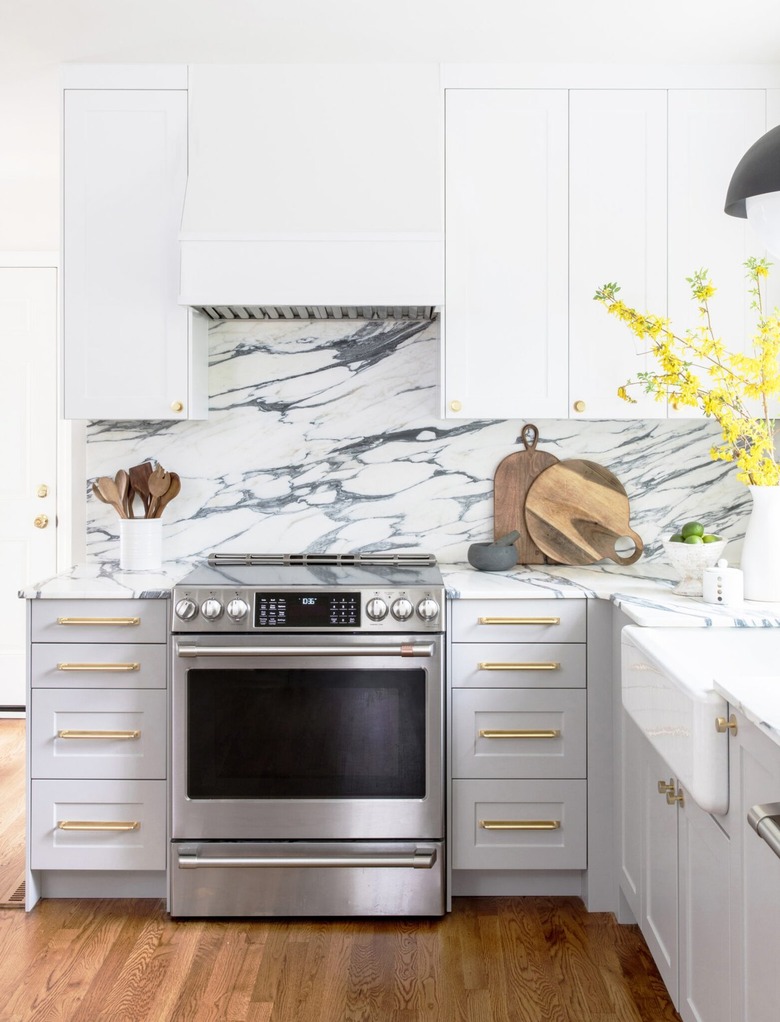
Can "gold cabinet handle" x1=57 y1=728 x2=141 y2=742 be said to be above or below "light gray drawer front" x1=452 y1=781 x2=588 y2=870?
above

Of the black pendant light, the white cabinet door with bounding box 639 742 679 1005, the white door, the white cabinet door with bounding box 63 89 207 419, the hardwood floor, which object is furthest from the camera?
the white door

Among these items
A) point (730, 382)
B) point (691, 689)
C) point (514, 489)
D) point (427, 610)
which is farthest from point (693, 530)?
point (691, 689)

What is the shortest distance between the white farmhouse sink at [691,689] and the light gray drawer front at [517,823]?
0.64 meters

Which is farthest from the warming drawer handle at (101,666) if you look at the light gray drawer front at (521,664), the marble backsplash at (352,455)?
the light gray drawer front at (521,664)

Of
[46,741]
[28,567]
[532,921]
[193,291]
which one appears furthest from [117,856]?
[28,567]

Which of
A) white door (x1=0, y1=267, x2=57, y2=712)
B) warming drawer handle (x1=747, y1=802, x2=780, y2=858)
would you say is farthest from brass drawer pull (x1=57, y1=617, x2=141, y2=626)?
white door (x1=0, y1=267, x2=57, y2=712)

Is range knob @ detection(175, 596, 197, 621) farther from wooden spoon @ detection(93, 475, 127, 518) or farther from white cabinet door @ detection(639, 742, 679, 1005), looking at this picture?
white cabinet door @ detection(639, 742, 679, 1005)

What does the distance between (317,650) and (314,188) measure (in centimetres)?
141

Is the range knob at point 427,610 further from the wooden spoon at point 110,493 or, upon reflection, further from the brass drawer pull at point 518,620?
the wooden spoon at point 110,493

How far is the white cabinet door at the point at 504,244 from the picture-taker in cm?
288

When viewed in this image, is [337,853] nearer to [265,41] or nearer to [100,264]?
[100,264]

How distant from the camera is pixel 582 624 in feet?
8.72

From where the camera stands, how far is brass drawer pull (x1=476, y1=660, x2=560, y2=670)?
2.65 metres

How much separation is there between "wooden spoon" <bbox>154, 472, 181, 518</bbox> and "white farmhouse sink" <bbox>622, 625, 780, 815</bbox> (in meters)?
1.60
